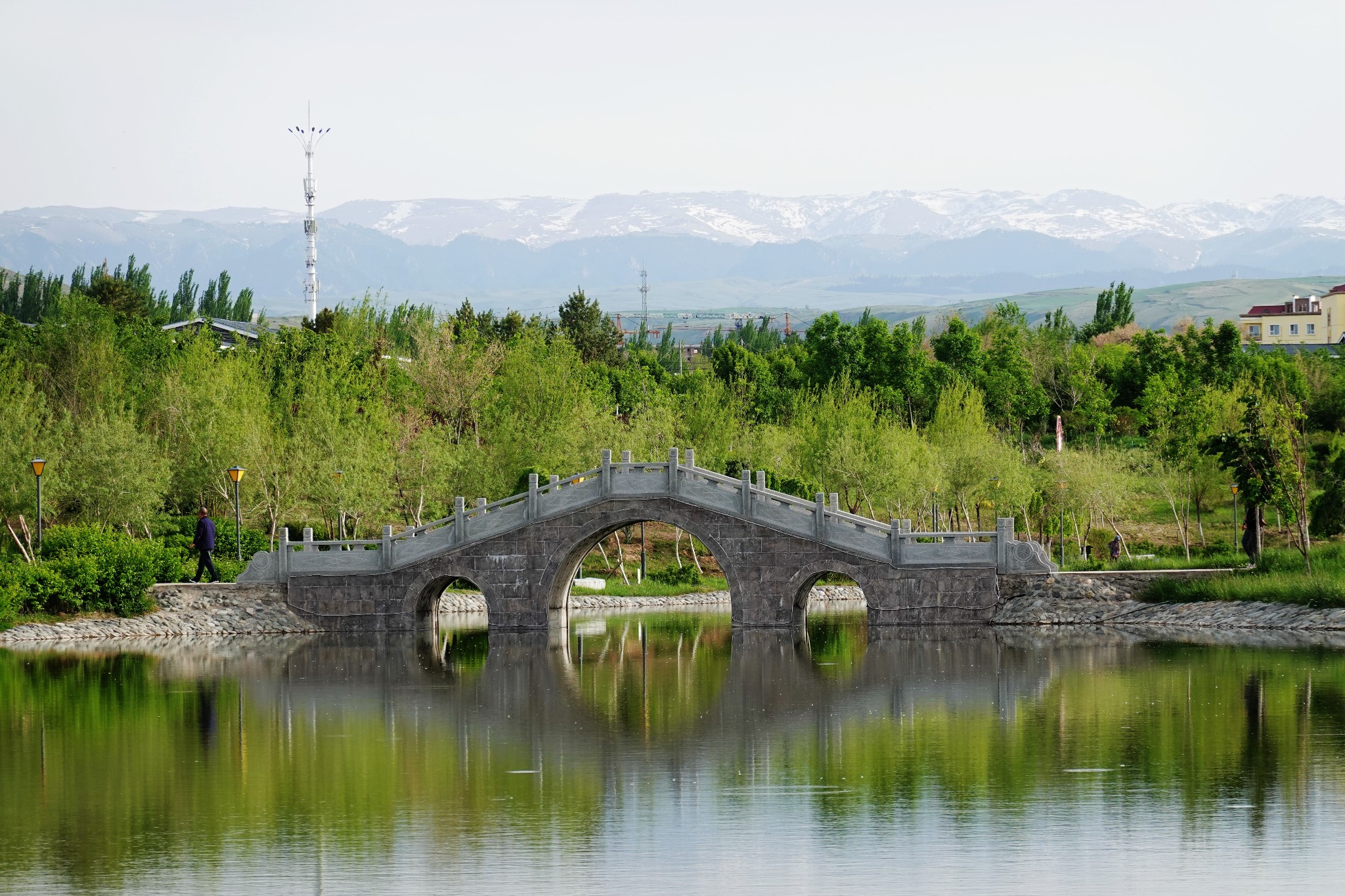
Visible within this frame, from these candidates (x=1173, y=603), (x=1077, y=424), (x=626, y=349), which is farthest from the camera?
(x=626, y=349)

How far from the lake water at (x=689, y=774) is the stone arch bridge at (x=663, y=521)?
5.04 metres

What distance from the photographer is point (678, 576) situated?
2142 inches

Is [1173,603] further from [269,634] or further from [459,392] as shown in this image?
[459,392]

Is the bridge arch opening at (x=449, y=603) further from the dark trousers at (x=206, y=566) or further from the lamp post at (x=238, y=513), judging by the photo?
the lamp post at (x=238, y=513)

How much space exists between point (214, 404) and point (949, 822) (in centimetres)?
3799

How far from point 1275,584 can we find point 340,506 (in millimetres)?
25089

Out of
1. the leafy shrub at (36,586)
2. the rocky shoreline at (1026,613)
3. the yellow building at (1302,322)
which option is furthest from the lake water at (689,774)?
the yellow building at (1302,322)

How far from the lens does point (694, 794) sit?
57.1 feet

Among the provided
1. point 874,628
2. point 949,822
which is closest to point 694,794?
point 949,822

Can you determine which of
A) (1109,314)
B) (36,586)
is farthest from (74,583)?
(1109,314)

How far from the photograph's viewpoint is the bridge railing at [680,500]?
36.2m

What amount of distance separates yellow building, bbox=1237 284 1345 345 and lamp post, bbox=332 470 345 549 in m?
96.6

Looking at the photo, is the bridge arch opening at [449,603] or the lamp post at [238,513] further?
the bridge arch opening at [449,603]

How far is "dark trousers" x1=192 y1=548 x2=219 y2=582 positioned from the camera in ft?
123
